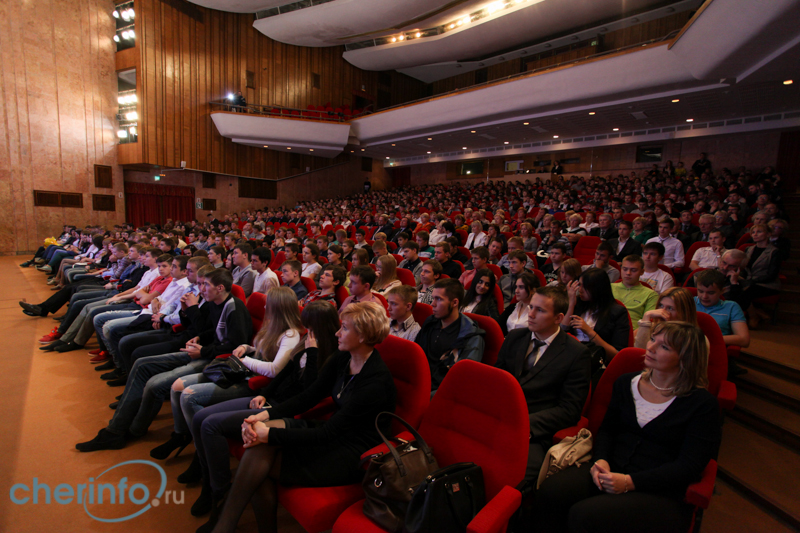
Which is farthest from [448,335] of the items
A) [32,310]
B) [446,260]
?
[32,310]

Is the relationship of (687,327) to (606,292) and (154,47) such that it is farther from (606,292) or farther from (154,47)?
(154,47)

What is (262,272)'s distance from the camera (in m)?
3.80

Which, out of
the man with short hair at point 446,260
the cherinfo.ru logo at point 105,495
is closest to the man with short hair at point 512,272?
the man with short hair at point 446,260

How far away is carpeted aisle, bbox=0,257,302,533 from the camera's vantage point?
1724 mm

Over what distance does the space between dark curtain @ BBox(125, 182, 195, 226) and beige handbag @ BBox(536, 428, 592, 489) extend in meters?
13.8

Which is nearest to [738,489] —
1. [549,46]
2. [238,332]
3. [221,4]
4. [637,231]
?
[238,332]

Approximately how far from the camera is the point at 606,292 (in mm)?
2182

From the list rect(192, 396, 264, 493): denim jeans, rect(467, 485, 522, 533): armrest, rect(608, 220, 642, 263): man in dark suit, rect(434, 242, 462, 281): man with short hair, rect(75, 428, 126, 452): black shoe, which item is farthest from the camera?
rect(608, 220, 642, 263): man in dark suit

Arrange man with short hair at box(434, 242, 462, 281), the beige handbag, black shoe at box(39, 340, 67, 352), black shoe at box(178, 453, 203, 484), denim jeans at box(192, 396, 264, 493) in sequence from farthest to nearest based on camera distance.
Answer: man with short hair at box(434, 242, 462, 281) → black shoe at box(39, 340, 67, 352) → black shoe at box(178, 453, 203, 484) → denim jeans at box(192, 396, 264, 493) → the beige handbag

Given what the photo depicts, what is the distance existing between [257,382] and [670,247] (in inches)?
171

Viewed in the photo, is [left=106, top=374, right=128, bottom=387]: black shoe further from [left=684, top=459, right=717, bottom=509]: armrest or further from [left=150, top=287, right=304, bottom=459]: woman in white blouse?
[left=684, top=459, right=717, bottom=509]: armrest

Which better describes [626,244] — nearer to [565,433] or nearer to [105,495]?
[565,433]

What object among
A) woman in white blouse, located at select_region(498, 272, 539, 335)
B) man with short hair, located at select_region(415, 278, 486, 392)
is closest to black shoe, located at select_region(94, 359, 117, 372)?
man with short hair, located at select_region(415, 278, 486, 392)

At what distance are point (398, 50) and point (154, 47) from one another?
24.5 ft
